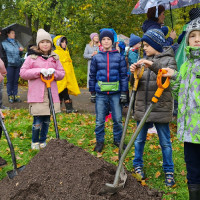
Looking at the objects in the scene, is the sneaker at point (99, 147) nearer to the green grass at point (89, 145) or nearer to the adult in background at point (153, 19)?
the green grass at point (89, 145)

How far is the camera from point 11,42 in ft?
27.8

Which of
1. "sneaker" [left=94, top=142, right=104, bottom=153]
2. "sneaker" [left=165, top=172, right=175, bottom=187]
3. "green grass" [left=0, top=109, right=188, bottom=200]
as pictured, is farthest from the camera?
"sneaker" [left=94, top=142, right=104, bottom=153]

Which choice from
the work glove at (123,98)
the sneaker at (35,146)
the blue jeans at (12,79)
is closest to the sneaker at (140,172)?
the work glove at (123,98)

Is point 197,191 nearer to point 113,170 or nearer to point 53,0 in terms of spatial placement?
point 113,170

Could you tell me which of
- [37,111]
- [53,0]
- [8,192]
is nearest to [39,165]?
[8,192]

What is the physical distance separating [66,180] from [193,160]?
130cm

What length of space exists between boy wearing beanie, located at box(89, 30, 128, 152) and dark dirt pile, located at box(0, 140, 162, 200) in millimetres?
1421

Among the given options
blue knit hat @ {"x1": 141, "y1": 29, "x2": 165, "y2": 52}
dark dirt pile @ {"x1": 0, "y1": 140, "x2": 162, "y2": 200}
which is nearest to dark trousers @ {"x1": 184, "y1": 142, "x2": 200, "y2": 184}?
dark dirt pile @ {"x1": 0, "y1": 140, "x2": 162, "y2": 200}

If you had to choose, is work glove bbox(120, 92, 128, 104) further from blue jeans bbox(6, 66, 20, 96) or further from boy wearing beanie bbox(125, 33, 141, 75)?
blue jeans bbox(6, 66, 20, 96)

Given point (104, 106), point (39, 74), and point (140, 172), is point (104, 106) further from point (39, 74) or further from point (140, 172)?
point (140, 172)

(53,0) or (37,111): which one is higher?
(53,0)

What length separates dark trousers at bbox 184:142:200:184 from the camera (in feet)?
→ 9.48

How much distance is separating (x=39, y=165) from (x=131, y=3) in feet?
57.7

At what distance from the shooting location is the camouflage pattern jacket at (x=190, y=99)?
2.74m
